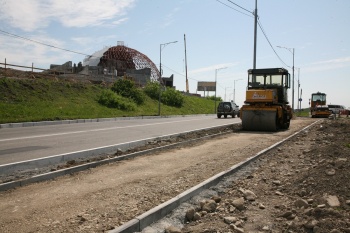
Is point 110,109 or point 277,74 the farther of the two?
point 110,109

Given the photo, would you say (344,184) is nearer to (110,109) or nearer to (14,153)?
(14,153)

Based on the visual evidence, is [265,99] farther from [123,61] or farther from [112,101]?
[123,61]

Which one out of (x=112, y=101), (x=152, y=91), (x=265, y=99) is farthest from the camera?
(x=152, y=91)

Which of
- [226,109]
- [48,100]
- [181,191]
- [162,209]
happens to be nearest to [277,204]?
[181,191]

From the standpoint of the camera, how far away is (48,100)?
1158 inches

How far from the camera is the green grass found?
78.1 feet

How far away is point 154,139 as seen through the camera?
1359 cm

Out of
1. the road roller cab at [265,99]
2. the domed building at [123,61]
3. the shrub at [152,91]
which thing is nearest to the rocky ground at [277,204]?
the road roller cab at [265,99]

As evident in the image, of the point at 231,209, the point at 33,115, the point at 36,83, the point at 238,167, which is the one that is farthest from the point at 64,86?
the point at 231,209

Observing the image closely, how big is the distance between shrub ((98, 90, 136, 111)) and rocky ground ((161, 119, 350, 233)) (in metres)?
29.0

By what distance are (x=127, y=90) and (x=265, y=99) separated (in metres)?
26.2

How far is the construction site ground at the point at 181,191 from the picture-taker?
464 cm

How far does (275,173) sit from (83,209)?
194 inches

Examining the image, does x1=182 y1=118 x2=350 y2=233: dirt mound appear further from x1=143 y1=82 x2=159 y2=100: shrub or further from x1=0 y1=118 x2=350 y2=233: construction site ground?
x1=143 y1=82 x2=159 y2=100: shrub
